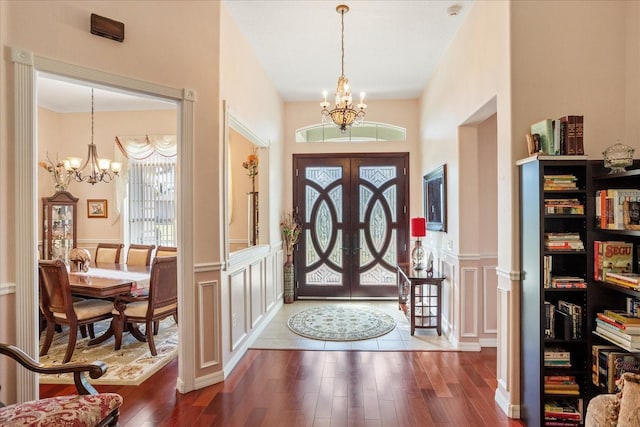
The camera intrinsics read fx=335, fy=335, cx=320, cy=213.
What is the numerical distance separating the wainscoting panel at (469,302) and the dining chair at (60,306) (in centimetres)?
401

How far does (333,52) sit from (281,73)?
98cm

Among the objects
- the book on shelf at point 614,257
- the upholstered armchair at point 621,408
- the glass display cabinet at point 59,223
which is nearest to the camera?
the upholstered armchair at point 621,408

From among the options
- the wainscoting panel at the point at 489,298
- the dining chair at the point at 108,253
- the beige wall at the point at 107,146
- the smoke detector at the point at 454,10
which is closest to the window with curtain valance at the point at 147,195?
the beige wall at the point at 107,146

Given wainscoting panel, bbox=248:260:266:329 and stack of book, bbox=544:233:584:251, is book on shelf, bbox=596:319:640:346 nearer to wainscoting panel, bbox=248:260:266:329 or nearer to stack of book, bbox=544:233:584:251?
stack of book, bbox=544:233:584:251

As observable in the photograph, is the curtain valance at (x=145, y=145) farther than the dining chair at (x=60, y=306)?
Yes

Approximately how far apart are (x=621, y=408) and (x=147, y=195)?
246 inches

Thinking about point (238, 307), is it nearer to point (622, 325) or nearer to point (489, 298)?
point (489, 298)

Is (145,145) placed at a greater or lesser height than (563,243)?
greater

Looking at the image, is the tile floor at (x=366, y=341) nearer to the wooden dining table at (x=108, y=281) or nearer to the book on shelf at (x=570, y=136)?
the wooden dining table at (x=108, y=281)

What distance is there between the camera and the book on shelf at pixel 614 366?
215 centimetres

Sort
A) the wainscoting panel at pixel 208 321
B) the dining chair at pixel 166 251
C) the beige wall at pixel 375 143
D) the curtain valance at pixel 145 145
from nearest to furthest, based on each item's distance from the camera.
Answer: the wainscoting panel at pixel 208 321, the dining chair at pixel 166 251, the curtain valance at pixel 145 145, the beige wall at pixel 375 143

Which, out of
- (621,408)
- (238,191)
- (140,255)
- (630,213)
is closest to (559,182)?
(630,213)

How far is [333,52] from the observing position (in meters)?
4.23

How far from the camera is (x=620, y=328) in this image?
6.81 feet
